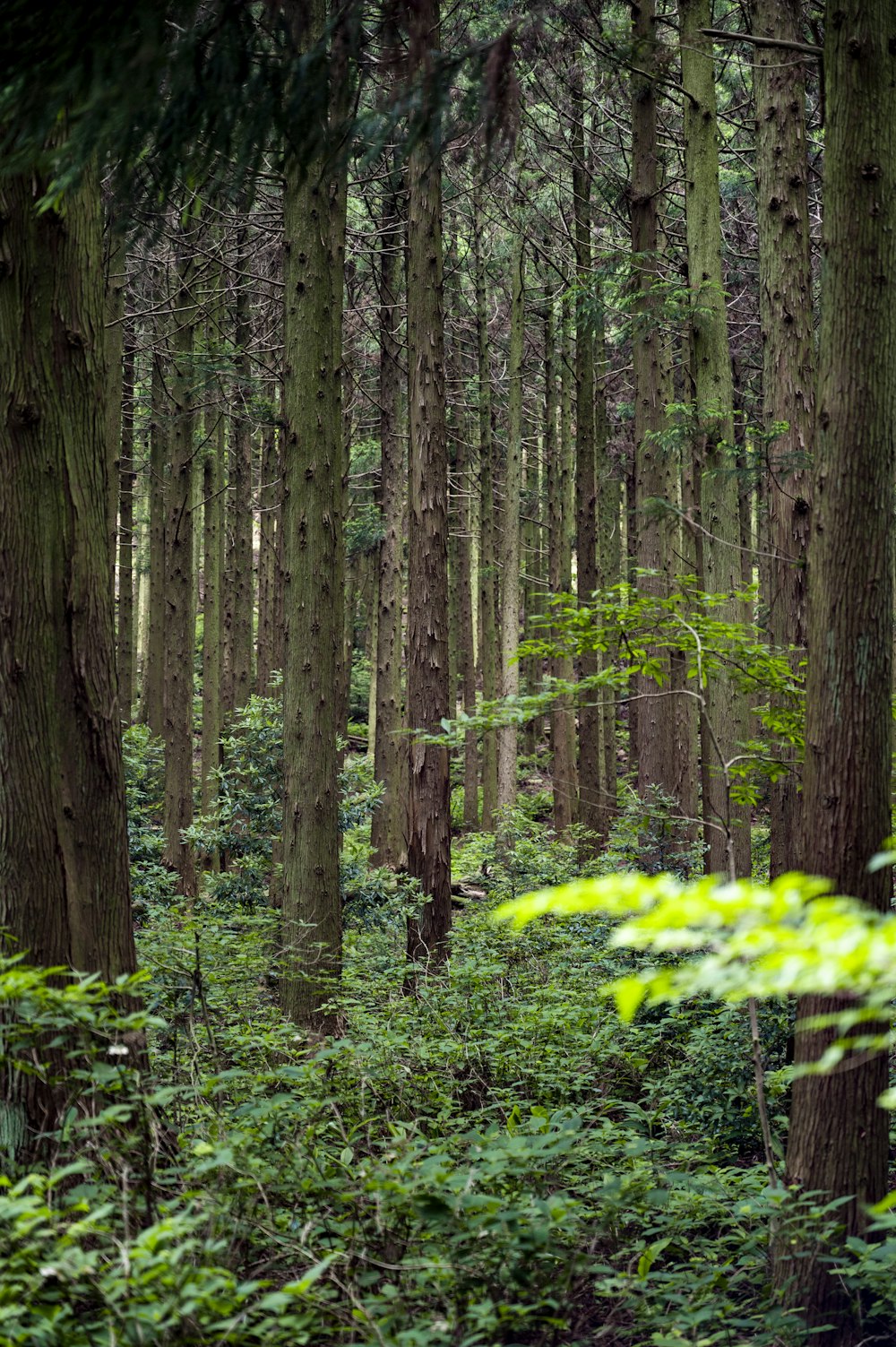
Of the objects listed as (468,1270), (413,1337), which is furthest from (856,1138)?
(413,1337)

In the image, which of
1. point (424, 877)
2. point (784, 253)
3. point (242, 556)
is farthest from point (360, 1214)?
point (242, 556)

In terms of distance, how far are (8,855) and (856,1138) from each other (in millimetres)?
3246

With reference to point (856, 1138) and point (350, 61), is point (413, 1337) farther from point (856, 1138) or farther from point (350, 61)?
point (350, 61)

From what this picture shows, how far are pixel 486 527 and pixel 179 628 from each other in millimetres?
7360

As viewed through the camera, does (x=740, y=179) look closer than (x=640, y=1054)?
No

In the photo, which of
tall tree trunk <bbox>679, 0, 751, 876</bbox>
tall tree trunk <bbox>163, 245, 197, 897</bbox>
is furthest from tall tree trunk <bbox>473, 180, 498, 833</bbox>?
tall tree trunk <bbox>679, 0, 751, 876</bbox>

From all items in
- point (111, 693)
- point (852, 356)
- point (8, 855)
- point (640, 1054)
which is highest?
point (852, 356)

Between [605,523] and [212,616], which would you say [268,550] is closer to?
[212,616]

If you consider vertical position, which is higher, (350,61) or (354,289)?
(354,289)

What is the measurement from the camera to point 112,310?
1120 centimetres

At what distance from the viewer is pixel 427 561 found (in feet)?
29.9

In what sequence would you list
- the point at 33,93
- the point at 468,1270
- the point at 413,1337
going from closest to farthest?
the point at 413,1337
the point at 468,1270
the point at 33,93

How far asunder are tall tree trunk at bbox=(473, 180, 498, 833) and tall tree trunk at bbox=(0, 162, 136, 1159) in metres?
12.6

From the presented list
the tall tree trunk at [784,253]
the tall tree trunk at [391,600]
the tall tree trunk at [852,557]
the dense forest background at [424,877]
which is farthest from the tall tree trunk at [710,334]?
the tall tree trunk at [391,600]
